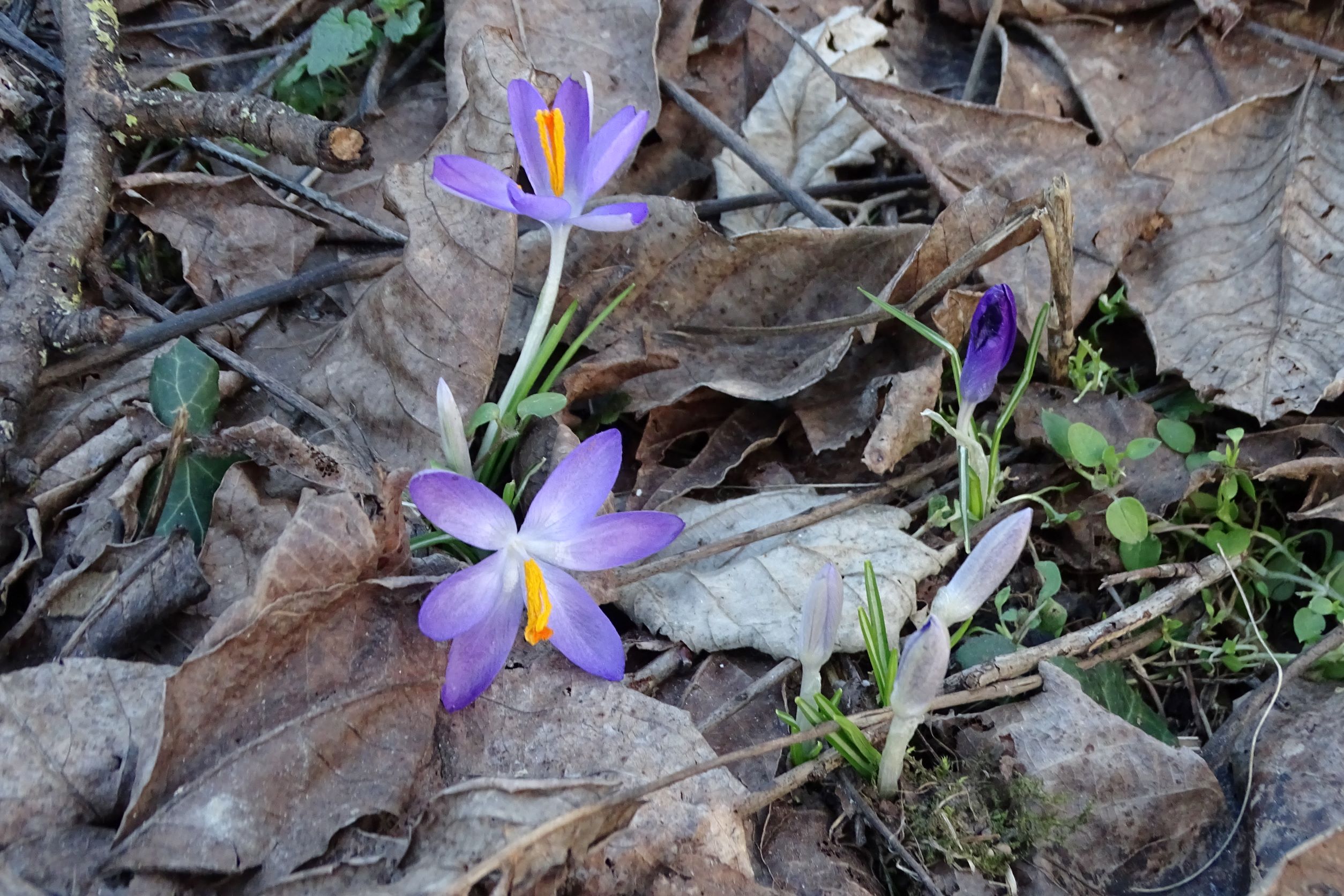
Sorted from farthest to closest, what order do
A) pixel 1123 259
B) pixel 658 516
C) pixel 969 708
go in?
pixel 1123 259
pixel 969 708
pixel 658 516

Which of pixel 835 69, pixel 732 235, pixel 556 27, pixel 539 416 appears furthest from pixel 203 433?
pixel 835 69

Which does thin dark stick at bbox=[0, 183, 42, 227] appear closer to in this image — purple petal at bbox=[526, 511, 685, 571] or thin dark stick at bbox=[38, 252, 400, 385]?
thin dark stick at bbox=[38, 252, 400, 385]

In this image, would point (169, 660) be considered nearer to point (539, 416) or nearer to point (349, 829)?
point (349, 829)

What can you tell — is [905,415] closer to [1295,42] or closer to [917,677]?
[917,677]

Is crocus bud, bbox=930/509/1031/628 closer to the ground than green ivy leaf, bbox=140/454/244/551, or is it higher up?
higher up

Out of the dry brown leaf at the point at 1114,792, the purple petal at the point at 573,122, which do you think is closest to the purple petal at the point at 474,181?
the purple petal at the point at 573,122

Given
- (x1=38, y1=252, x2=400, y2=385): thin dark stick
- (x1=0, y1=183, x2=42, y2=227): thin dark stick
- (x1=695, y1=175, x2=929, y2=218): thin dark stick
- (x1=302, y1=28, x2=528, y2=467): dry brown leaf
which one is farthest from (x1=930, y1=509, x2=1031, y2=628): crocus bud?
(x1=0, y1=183, x2=42, y2=227): thin dark stick
